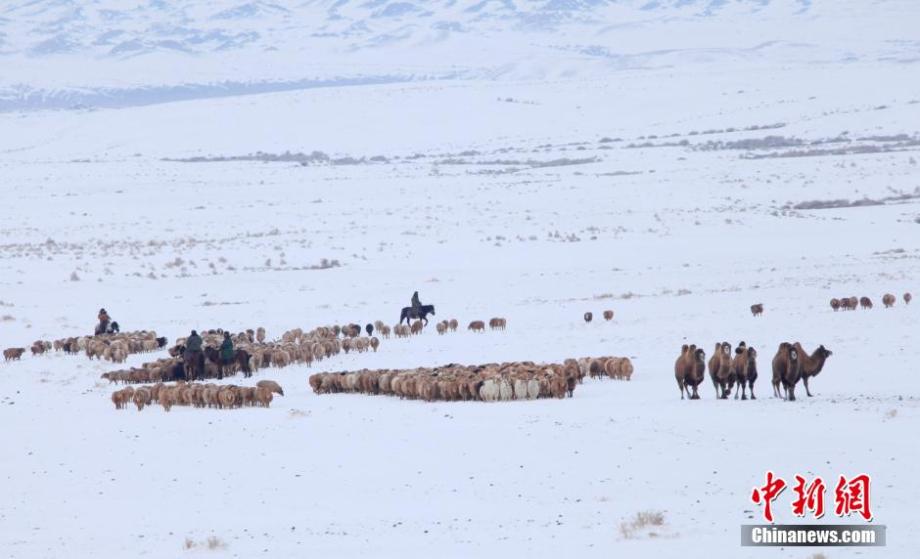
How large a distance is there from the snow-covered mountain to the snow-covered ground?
141 feet

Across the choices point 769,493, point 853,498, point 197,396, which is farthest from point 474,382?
point 853,498

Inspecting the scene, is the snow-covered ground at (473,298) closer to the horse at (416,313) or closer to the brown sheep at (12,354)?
the brown sheep at (12,354)

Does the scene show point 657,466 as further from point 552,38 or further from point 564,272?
point 552,38

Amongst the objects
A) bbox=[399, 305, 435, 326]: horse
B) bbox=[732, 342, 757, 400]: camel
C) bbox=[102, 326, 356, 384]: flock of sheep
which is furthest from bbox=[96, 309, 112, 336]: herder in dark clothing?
bbox=[732, 342, 757, 400]: camel

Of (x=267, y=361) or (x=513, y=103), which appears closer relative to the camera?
(x=267, y=361)

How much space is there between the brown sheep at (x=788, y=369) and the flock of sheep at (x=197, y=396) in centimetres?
588

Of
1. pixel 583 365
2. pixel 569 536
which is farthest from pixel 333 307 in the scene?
pixel 569 536

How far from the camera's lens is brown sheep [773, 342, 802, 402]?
14.6 m

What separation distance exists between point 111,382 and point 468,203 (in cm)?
3236

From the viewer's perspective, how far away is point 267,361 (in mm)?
21453

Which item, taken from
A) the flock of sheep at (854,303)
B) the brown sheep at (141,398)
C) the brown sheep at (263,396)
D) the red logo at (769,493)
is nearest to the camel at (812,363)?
the red logo at (769,493)

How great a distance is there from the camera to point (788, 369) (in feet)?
48.2

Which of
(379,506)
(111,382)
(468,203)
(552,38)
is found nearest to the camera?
(379,506)

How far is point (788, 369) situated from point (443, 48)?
16441 centimetres
